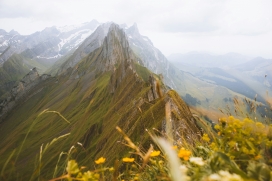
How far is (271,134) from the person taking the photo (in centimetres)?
242

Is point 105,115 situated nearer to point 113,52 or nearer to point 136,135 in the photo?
point 136,135

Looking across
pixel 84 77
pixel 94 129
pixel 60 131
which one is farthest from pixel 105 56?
pixel 94 129

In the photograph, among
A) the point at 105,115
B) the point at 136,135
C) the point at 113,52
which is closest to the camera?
the point at 136,135

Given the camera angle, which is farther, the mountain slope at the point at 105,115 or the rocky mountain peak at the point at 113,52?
the rocky mountain peak at the point at 113,52

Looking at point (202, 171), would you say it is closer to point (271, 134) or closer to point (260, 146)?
point (260, 146)

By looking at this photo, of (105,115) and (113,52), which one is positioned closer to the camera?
(105,115)

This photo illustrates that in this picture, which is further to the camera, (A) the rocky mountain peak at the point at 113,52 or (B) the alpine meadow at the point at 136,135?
(A) the rocky mountain peak at the point at 113,52

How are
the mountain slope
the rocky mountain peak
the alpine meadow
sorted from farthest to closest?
the rocky mountain peak < the mountain slope < the alpine meadow

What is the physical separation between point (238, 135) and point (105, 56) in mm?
194121

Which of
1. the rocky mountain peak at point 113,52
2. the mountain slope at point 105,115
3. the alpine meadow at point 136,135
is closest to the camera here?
the alpine meadow at point 136,135

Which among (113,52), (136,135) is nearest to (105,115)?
(136,135)

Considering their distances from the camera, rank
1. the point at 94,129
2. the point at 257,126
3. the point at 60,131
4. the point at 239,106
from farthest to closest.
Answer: the point at 60,131, the point at 94,129, the point at 239,106, the point at 257,126

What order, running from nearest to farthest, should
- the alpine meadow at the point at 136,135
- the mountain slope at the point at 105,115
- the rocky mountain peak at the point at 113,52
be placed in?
the alpine meadow at the point at 136,135, the mountain slope at the point at 105,115, the rocky mountain peak at the point at 113,52

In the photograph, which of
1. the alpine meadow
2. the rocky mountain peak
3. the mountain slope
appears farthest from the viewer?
the rocky mountain peak
